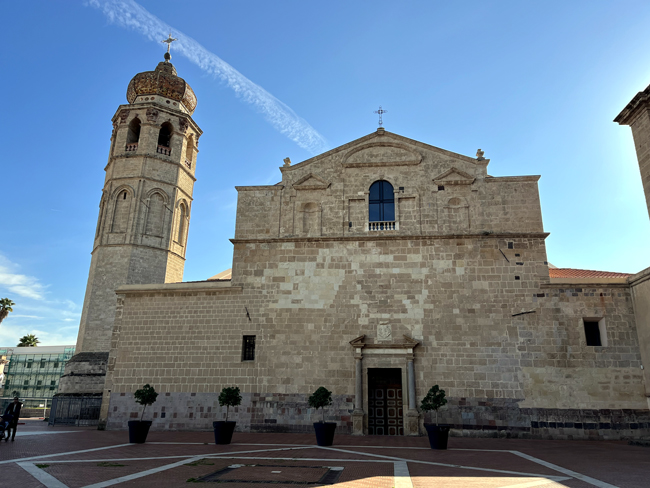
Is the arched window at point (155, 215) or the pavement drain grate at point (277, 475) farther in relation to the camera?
the arched window at point (155, 215)

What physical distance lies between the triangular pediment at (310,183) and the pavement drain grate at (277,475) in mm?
12630

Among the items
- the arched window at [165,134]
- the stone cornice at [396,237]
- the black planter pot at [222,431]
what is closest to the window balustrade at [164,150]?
the arched window at [165,134]

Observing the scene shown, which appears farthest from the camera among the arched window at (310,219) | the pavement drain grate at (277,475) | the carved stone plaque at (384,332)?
the arched window at (310,219)

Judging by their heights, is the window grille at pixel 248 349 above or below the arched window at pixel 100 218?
below

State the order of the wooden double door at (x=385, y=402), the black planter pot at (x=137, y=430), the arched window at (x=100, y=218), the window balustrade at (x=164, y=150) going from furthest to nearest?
1. the window balustrade at (x=164, y=150)
2. the arched window at (x=100, y=218)
3. the wooden double door at (x=385, y=402)
4. the black planter pot at (x=137, y=430)

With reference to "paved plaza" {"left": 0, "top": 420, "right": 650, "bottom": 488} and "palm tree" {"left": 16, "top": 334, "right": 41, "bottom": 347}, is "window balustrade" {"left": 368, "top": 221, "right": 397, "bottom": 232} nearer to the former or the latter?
"paved plaza" {"left": 0, "top": 420, "right": 650, "bottom": 488}

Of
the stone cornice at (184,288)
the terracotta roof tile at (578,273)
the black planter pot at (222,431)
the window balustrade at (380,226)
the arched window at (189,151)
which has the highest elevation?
the arched window at (189,151)

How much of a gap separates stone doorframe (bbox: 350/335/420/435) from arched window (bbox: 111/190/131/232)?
50.5ft

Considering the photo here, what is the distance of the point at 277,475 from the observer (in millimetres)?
7977

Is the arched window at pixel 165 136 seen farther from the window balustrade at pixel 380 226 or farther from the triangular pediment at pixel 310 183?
the window balustrade at pixel 380 226

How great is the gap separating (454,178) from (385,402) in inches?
366

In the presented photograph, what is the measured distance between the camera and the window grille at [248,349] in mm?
18172

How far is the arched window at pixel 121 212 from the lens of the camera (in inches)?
1013

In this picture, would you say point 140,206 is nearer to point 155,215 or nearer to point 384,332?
point 155,215
